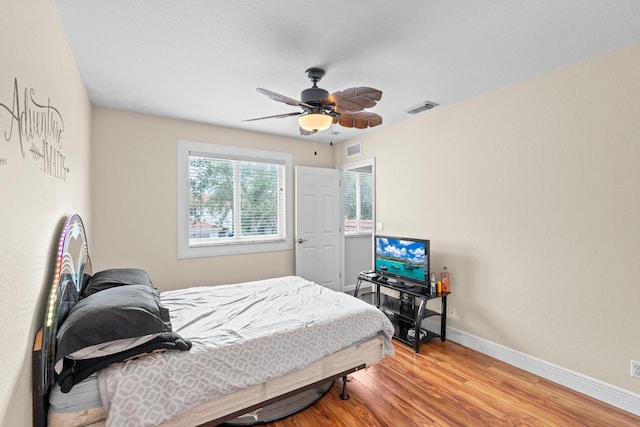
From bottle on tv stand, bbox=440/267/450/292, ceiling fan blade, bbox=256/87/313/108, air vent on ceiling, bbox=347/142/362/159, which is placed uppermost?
air vent on ceiling, bbox=347/142/362/159

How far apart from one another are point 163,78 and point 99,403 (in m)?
2.41

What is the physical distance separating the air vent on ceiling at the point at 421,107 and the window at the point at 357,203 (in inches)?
87.1

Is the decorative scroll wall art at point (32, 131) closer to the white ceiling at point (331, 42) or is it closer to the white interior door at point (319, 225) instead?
the white ceiling at point (331, 42)

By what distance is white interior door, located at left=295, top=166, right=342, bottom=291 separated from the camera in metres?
4.54

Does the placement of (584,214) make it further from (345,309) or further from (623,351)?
(345,309)

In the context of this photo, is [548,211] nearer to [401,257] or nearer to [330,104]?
[401,257]

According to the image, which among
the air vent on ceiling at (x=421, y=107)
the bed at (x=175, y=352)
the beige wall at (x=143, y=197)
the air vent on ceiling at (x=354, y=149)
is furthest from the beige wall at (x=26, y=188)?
the air vent on ceiling at (x=354, y=149)

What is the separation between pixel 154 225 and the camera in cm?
362

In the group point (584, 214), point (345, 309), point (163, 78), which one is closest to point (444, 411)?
point (345, 309)

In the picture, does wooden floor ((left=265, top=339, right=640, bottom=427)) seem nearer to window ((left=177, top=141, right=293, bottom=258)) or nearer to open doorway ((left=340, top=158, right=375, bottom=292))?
window ((left=177, top=141, right=293, bottom=258))

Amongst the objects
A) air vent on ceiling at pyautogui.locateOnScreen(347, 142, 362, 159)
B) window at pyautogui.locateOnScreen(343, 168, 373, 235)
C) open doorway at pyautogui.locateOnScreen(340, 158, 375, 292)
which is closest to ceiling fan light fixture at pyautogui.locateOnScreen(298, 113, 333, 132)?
air vent on ceiling at pyautogui.locateOnScreen(347, 142, 362, 159)

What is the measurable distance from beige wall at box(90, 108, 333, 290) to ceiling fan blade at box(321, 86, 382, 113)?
2.34m

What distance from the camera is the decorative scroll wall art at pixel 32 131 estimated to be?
1.02 meters

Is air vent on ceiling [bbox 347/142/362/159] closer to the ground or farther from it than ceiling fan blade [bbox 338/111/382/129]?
farther from it
